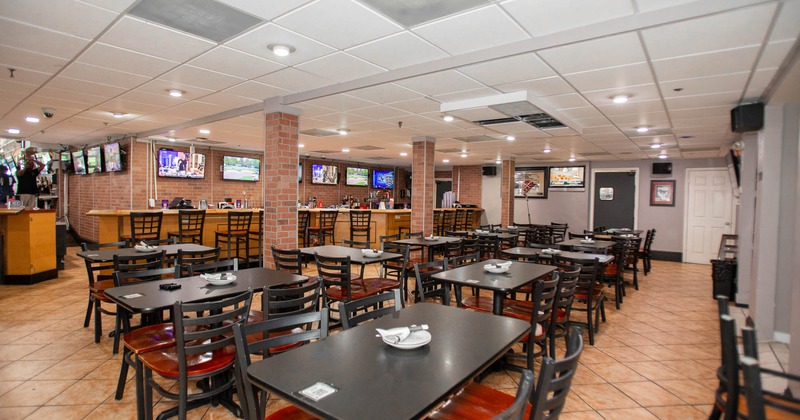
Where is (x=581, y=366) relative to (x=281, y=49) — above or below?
below

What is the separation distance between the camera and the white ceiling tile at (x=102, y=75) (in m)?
4.15

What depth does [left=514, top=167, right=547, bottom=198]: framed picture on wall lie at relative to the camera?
42.3ft

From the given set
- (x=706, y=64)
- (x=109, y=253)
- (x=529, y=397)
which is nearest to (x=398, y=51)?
(x=706, y=64)

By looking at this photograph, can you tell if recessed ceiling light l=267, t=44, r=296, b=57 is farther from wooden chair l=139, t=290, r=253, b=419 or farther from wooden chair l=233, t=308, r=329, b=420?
wooden chair l=233, t=308, r=329, b=420

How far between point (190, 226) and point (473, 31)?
6097 millimetres

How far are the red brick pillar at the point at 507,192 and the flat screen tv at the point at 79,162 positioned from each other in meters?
11.2

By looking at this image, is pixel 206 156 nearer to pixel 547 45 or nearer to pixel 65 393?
pixel 65 393

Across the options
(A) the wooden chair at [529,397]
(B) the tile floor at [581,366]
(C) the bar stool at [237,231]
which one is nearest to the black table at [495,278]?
(B) the tile floor at [581,366]

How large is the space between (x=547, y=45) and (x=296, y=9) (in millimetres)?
1936

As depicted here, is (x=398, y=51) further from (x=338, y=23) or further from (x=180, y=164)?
(x=180, y=164)

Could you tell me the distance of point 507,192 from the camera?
37.4 ft

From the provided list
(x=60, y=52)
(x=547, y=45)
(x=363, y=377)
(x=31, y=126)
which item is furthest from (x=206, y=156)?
(x=363, y=377)

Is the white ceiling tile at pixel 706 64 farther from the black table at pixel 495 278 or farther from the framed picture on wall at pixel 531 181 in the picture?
the framed picture on wall at pixel 531 181

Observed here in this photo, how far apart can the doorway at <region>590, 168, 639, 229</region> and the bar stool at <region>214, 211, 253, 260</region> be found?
31.8ft
